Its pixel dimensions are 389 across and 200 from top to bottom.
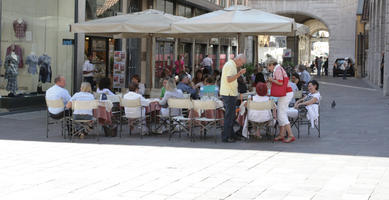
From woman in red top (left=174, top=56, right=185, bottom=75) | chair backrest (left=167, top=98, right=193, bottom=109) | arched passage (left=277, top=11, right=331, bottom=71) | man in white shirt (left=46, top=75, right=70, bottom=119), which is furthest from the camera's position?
arched passage (left=277, top=11, right=331, bottom=71)

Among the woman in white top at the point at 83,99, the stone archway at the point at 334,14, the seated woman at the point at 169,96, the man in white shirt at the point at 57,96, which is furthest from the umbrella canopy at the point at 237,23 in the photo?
the stone archway at the point at 334,14

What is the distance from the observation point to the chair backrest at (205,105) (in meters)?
11.8

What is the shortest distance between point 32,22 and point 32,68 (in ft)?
4.14

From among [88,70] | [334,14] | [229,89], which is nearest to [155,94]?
[229,89]

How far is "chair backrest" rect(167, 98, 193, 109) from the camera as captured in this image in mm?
12055

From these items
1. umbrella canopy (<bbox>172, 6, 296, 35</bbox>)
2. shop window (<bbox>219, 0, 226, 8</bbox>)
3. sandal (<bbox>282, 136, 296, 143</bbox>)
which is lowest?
sandal (<bbox>282, 136, 296, 143</bbox>)

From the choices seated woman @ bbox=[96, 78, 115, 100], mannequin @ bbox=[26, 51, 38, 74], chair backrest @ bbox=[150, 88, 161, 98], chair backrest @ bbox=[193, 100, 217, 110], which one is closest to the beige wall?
mannequin @ bbox=[26, 51, 38, 74]

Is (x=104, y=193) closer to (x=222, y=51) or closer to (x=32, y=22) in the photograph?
(x=32, y=22)

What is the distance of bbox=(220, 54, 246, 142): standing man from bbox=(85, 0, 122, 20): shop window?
10250 millimetres

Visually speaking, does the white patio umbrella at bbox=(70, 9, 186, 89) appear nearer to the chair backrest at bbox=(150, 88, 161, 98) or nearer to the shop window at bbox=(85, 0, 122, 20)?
the chair backrest at bbox=(150, 88, 161, 98)

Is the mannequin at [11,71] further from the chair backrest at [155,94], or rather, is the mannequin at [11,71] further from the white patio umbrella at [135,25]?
the chair backrest at [155,94]

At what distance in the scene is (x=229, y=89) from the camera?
11.9 m

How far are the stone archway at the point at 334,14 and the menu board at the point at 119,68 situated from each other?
119 ft

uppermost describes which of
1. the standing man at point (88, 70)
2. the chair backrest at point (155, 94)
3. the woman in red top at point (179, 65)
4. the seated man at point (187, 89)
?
the woman in red top at point (179, 65)
